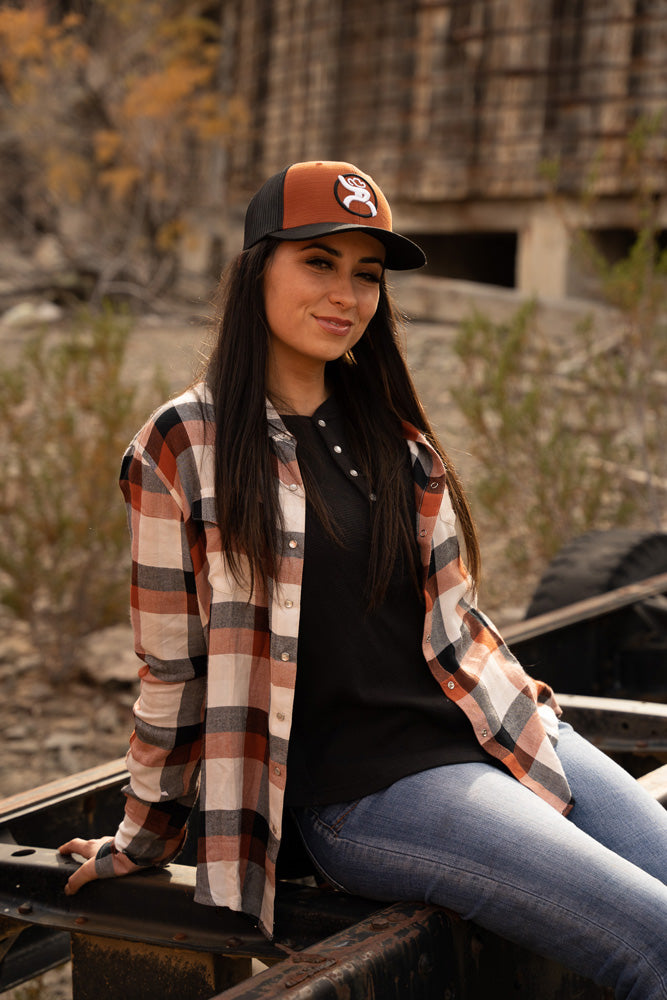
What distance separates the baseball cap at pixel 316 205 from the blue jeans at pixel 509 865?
101 cm

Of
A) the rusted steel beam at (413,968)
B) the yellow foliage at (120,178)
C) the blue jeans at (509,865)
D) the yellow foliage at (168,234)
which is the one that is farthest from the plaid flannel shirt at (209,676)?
the yellow foliage at (120,178)

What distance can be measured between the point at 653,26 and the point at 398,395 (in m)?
9.06

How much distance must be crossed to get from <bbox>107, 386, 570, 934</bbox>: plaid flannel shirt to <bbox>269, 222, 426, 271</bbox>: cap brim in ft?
1.08

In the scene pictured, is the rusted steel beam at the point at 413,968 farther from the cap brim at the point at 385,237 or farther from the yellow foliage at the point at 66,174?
the yellow foliage at the point at 66,174

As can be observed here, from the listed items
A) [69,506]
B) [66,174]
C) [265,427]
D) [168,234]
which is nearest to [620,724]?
[265,427]

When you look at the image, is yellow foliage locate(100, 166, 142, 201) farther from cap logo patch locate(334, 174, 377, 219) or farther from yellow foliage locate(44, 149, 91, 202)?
cap logo patch locate(334, 174, 377, 219)

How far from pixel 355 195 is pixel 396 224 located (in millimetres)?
10531

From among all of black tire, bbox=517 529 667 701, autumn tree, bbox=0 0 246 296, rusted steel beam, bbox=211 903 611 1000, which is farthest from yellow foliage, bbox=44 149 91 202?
rusted steel beam, bbox=211 903 611 1000

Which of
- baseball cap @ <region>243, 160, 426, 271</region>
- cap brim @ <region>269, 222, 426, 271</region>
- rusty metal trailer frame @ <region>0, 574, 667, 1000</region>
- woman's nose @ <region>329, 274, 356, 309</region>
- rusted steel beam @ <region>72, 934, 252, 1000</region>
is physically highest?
baseball cap @ <region>243, 160, 426, 271</region>

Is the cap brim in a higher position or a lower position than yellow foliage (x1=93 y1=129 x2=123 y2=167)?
lower

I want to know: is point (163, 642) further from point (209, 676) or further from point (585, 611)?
point (585, 611)

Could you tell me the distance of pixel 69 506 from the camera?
18.6 feet

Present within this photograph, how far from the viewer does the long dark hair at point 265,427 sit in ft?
6.56

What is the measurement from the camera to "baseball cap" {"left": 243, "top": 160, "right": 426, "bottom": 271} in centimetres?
211
